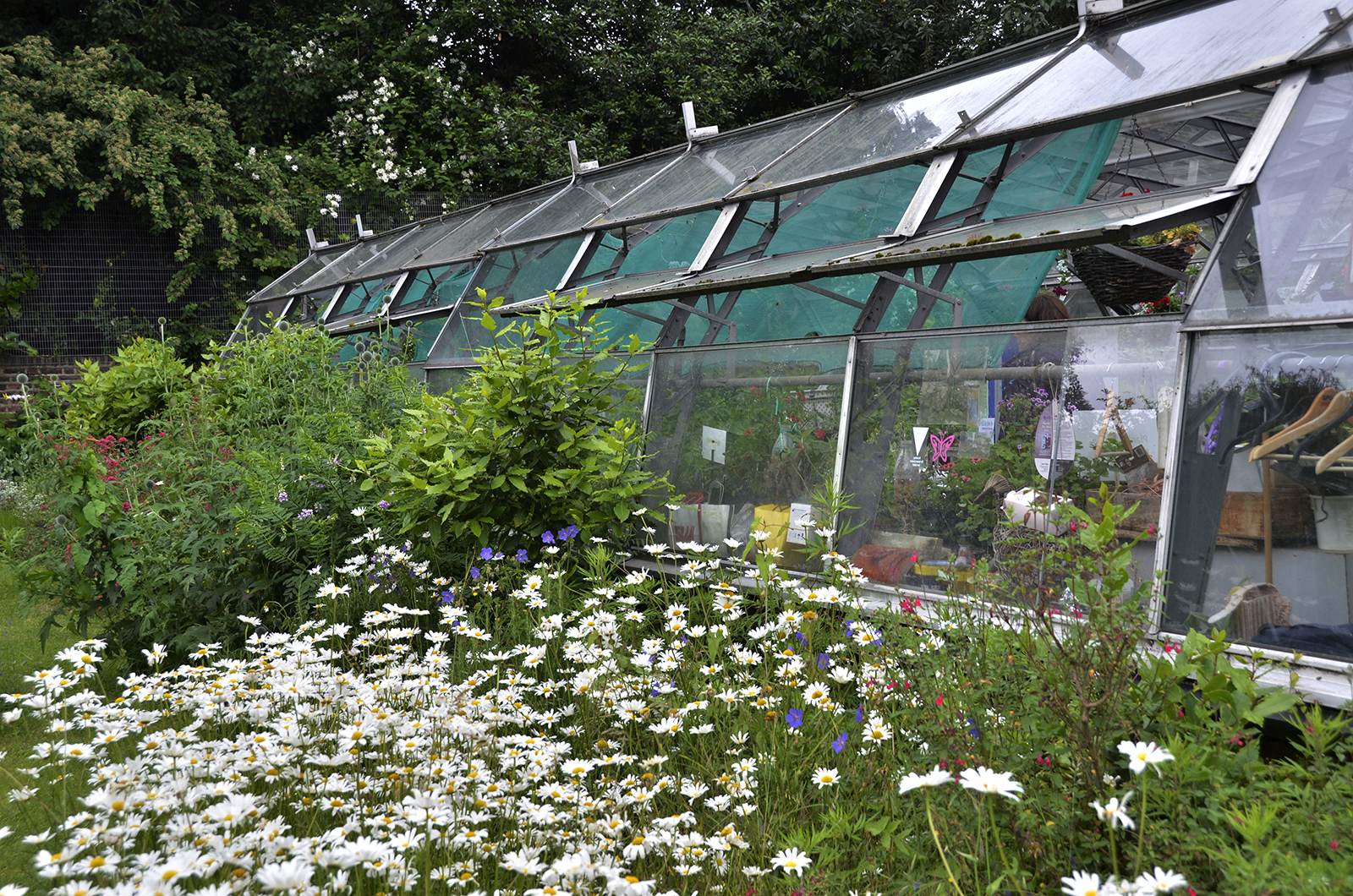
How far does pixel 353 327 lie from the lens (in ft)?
27.1

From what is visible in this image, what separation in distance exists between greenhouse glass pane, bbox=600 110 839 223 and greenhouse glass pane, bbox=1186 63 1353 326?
3132 mm

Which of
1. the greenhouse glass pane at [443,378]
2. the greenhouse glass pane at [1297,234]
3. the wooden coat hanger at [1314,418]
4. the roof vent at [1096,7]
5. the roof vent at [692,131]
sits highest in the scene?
the roof vent at [692,131]

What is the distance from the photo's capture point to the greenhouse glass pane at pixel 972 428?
260 centimetres

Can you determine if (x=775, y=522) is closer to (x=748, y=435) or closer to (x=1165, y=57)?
(x=748, y=435)

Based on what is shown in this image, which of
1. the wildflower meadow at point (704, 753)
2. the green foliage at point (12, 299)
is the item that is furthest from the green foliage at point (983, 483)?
the green foliage at point (12, 299)

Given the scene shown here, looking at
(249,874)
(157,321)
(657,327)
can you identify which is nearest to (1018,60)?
(657,327)

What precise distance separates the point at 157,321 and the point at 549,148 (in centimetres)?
681

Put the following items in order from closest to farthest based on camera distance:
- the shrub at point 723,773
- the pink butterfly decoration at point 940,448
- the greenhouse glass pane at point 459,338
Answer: the shrub at point 723,773 → the pink butterfly decoration at point 940,448 → the greenhouse glass pane at point 459,338

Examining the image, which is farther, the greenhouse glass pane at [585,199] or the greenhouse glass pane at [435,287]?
the greenhouse glass pane at [435,287]

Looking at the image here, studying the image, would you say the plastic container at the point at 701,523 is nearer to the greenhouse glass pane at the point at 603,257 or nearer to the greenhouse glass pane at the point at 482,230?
the greenhouse glass pane at the point at 603,257

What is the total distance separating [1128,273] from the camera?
397 centimetres

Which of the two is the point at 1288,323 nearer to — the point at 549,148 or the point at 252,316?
the point at 252,316

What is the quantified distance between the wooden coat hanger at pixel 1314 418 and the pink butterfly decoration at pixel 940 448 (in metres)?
0.93

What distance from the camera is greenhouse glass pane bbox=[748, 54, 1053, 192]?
4363 millimetres
